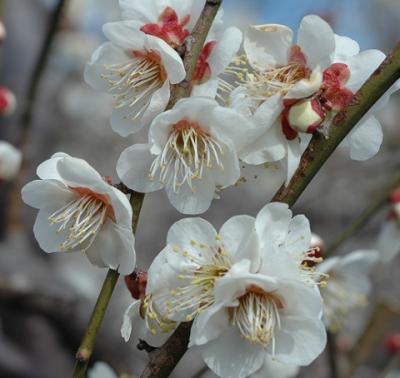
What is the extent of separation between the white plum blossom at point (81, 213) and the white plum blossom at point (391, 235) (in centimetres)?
92

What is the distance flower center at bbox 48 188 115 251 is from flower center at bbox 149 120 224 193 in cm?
9

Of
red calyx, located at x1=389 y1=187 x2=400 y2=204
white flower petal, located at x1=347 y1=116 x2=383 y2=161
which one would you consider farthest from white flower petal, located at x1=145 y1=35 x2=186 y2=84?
red calyx, located at x1=389 y1=187 x2=400 y2=204

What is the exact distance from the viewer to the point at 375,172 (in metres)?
3.38

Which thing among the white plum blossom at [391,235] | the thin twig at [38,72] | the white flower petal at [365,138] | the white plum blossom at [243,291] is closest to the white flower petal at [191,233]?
the white plum blossom at [243,291]

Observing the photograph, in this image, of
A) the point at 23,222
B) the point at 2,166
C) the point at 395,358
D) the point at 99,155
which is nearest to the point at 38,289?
the point at 23,222

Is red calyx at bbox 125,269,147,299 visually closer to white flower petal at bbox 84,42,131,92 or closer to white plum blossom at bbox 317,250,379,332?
white flower petal at bbox 84,42,131,92

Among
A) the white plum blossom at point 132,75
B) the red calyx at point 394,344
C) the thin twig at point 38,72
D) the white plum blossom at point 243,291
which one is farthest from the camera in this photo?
the thin twig at point 38,72

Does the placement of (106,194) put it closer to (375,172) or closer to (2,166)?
(2,166)

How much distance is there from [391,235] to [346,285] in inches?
6.0

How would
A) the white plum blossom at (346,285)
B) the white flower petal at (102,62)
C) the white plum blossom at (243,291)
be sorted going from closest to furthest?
1. the white plum blossom at (243,291)
2. the white flower petal at (102,62)
3. the white plum blossom at (346,285)

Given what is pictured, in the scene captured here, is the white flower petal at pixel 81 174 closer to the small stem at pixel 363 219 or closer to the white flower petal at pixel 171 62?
the white flower petal at pixel 171 62

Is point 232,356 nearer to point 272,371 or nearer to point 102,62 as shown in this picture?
point 102,62

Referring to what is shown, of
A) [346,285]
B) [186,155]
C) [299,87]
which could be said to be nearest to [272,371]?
[346,285]

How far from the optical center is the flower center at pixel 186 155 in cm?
105
